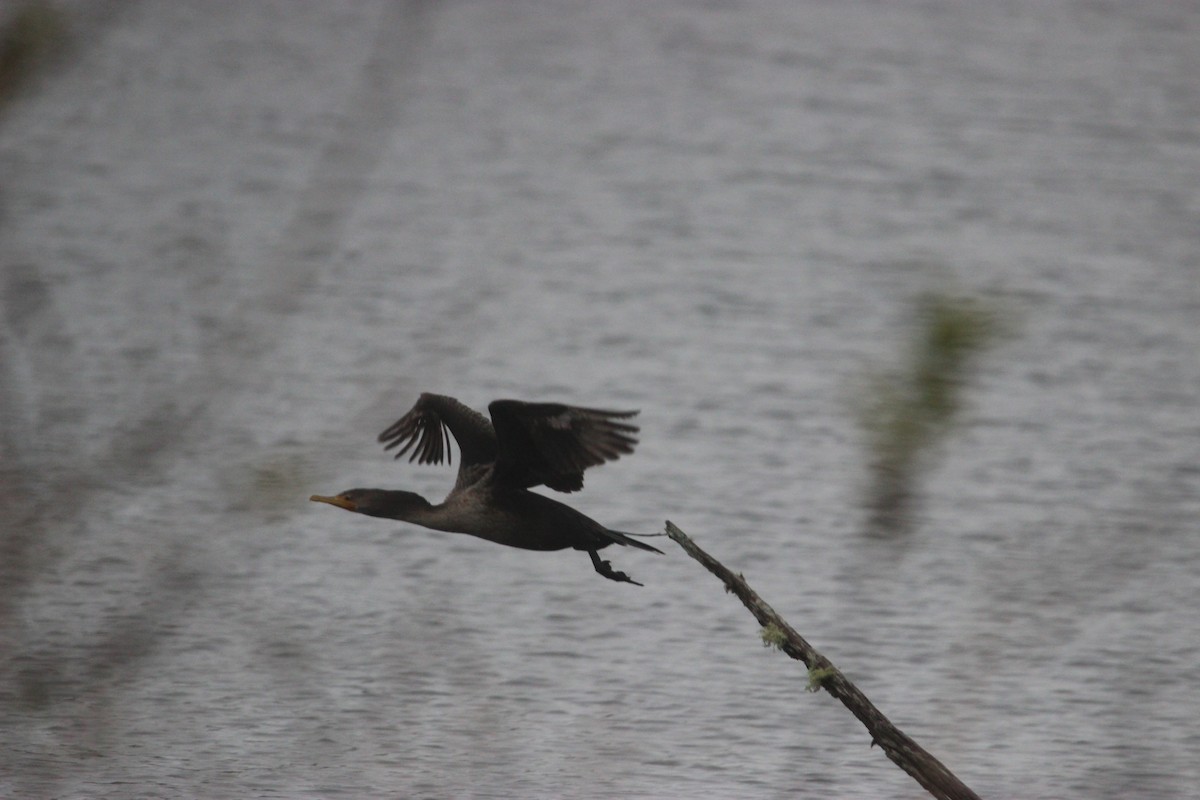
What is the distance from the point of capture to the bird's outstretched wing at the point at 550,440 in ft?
6.97

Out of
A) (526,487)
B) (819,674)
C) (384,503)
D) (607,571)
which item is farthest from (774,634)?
(384,503)

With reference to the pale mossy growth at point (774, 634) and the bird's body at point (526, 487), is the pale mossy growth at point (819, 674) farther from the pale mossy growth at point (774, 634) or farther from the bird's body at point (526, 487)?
the bird's body at point (526, 487)

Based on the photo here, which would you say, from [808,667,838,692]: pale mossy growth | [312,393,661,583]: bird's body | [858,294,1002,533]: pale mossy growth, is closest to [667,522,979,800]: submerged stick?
[808,667,838,692]: pale mossy growth

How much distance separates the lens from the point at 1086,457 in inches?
187

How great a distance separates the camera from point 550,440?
7.13 ft

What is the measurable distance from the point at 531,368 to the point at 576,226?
3.99ft

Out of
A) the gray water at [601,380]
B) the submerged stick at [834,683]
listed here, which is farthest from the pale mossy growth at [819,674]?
the gray water at [601,380]

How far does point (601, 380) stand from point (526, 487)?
2.98 m

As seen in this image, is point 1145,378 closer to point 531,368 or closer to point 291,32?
point 531,368

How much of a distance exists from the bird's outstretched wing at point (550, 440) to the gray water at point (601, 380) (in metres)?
0.17

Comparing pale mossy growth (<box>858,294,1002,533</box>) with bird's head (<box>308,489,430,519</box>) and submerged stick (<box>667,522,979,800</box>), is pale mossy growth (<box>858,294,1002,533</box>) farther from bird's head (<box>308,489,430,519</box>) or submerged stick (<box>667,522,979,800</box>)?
bird's head (<box>308,489,430,519</box>)

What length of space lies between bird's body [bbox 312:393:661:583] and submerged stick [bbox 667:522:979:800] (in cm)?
13

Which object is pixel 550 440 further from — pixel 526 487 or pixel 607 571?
pixel 607 571

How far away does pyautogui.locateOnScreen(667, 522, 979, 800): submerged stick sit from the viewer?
2287mm
